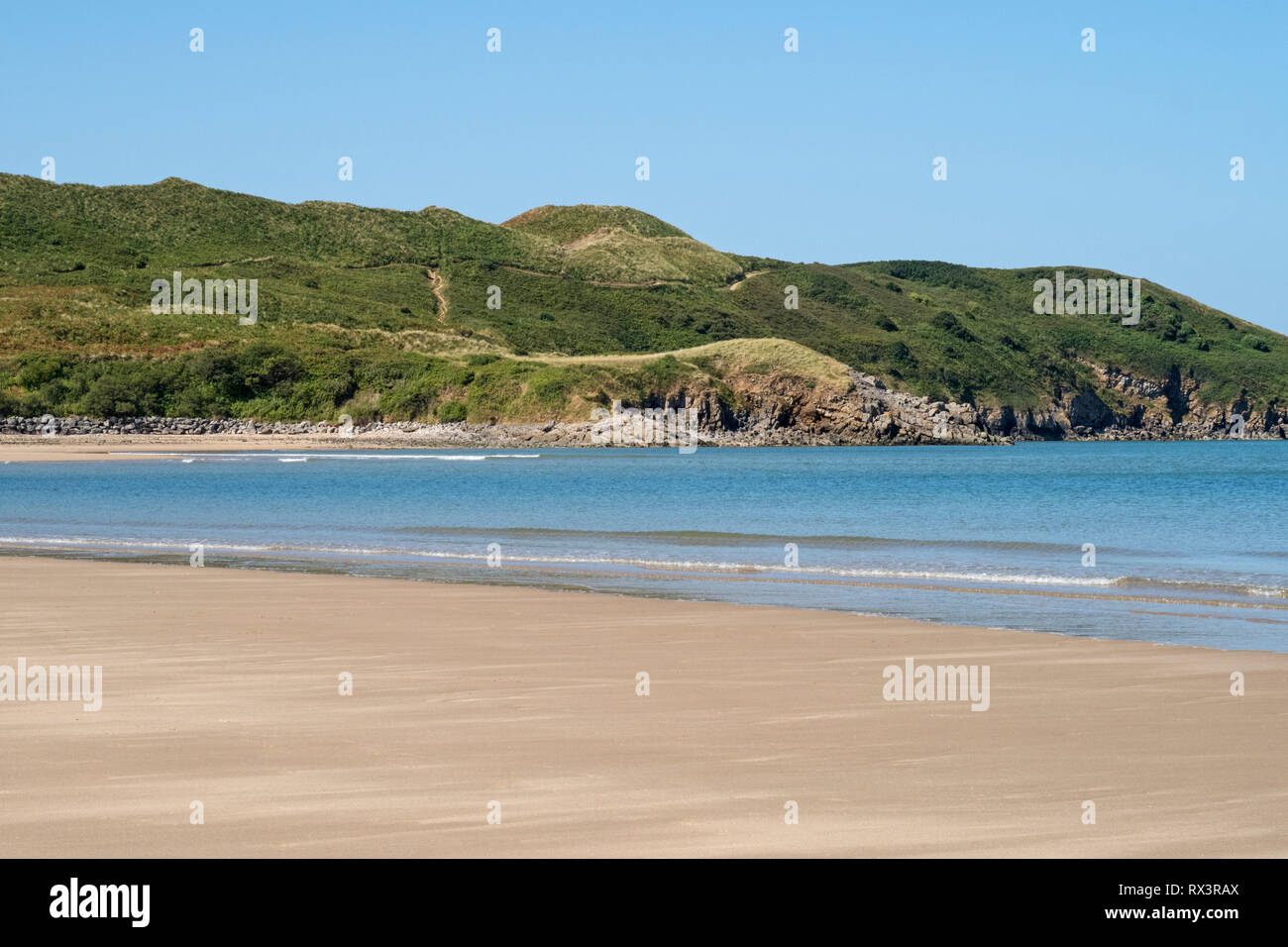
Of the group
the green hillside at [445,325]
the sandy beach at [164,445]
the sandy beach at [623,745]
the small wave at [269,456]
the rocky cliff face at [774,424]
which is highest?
the green hillside at [445,325]

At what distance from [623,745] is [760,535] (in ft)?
64.9

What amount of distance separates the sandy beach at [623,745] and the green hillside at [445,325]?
281ft

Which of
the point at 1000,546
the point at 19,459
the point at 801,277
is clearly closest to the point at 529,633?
the point at 1000,546

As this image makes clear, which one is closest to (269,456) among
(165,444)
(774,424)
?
(165,444)

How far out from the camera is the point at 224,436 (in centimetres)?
9356

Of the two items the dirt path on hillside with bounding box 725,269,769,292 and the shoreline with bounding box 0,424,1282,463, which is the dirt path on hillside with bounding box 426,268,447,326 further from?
the dirt path on hillside with bounding box 725,269,769,292

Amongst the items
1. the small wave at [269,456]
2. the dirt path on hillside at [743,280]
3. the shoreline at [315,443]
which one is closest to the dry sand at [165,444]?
the shoreline at [315,443]

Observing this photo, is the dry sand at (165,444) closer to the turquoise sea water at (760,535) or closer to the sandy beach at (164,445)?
the sandy beach at (164,445)

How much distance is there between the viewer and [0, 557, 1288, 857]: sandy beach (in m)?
6.05

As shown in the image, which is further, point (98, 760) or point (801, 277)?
point (801, 277)

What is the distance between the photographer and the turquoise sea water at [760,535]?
56.3 feet

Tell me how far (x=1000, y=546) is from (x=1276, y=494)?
81.9 ft
